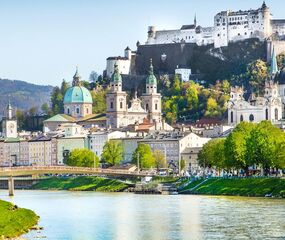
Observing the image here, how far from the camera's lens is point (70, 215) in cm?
7200


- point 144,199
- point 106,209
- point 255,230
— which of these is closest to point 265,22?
point 144,199

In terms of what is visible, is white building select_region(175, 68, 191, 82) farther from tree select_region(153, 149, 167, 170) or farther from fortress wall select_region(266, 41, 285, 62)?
tree select_region(153, 149, 167, 170)

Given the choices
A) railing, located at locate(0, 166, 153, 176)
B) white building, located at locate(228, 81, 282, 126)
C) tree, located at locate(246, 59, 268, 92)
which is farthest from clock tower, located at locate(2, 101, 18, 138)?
railing, located at locate(0, 166, 153, 176)

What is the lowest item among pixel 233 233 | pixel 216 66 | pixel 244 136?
pixel 233 233

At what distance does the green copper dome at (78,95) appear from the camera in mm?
173500

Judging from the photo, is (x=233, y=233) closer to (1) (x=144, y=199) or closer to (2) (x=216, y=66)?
(1) (x=144, y=199)

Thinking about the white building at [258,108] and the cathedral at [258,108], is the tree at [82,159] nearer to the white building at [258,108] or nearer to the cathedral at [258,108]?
the cathedral at [258,108]

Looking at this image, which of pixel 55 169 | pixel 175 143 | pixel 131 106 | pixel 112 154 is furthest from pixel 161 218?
pixel 131 106

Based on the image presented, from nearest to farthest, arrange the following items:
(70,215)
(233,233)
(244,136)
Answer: (233,233) → (70,215) → (244,136)

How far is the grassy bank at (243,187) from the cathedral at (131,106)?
61.3 meters

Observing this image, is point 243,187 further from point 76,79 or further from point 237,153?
point 76,79

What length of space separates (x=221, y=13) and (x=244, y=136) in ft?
227

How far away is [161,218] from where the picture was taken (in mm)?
68625

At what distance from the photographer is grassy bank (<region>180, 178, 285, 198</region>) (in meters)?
86.9
